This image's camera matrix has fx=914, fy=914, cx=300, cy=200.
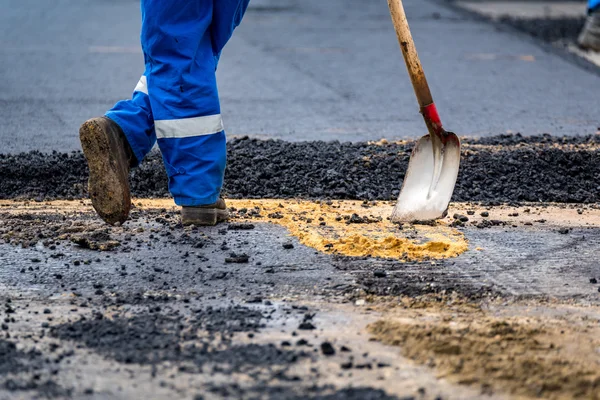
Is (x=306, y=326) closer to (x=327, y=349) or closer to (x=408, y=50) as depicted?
(x=327, y=349)

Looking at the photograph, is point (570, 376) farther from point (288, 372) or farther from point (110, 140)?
point (110, 140)

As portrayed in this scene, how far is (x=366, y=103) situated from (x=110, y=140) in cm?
371

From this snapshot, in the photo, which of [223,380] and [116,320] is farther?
[116,320]

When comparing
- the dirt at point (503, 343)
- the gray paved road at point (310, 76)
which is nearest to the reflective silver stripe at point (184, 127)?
the dirt at point (503, 343)

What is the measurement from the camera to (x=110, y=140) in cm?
388

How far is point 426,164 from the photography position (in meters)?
4.32

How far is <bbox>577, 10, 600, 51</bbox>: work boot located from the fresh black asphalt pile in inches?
195

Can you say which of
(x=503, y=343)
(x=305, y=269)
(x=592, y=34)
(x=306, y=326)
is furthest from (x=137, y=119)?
(x=592, y=34)

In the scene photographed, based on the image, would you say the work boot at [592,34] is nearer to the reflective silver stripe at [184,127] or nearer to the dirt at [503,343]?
the reflective silver stripe at [184,127]

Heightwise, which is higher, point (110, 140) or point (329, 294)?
point (110, 140)

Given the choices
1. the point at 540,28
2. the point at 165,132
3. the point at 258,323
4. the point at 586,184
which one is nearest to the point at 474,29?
the point at 540,28

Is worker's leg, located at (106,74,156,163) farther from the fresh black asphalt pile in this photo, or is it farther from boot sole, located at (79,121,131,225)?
the fresh black asphalt pile

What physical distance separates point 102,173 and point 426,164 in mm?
1506

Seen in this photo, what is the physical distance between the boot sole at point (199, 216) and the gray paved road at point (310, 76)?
6.14ft
